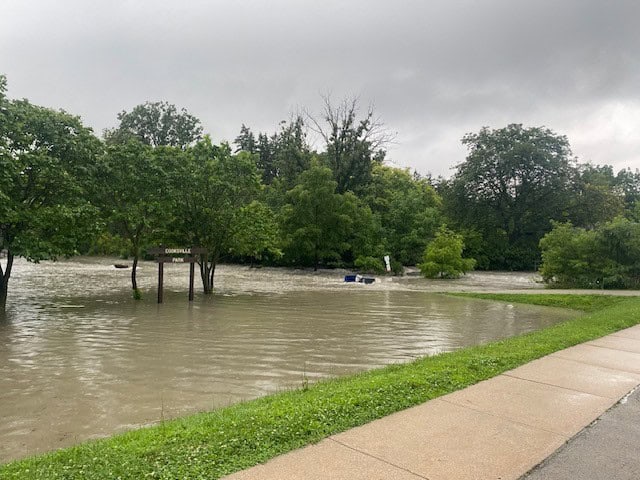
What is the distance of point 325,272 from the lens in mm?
41031

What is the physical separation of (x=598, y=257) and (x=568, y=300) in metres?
5.53

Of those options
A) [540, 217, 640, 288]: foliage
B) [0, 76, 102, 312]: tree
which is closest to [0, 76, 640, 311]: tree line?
[0, 76, 102, 312]: tree

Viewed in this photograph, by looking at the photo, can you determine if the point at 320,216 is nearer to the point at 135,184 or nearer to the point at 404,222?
the point at 404,222

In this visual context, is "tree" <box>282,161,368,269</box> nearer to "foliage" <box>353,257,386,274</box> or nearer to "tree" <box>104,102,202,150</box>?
"foliage" <box>353,257,386,274</box>

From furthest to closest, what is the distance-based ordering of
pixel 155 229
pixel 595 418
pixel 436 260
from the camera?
pixel 436 260 < pixel 155 229 < pixel 595 418

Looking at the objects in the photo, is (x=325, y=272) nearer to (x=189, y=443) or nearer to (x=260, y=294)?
(x=260, y=294)

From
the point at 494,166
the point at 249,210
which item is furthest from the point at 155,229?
the point at 494,166

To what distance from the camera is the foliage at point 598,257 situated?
2162cm

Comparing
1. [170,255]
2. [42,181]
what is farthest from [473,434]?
[170,255]

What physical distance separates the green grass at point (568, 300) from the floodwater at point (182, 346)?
1.28m

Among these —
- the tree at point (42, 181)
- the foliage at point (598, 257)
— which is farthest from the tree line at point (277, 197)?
the foliage at point (598, 257)

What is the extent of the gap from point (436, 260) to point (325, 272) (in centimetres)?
1010

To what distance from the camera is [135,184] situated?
1828cm

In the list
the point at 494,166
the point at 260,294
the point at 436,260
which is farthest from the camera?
the point at 494,166
